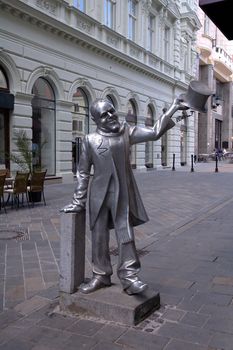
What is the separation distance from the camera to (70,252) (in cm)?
386

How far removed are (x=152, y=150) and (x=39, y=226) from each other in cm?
1931

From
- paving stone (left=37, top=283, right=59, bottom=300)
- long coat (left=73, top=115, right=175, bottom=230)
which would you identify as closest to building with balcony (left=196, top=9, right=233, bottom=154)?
paving stone (left=37, top=283, right=59, bottom=300)

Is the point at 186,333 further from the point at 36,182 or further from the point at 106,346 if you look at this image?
the point at 36,182

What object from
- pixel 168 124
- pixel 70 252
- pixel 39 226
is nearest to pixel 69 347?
pixel 70 252

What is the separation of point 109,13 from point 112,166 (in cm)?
1850

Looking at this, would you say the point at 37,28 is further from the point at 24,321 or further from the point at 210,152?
the point at 210,152

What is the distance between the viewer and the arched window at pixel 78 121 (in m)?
18.4

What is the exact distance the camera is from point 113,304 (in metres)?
3.65

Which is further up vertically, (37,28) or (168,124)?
(37,28)

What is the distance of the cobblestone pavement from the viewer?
335cm

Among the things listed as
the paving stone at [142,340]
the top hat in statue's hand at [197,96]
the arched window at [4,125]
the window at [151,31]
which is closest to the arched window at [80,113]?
the arched window at [4,125]

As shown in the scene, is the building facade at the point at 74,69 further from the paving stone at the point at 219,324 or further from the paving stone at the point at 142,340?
the paving stone at the point at 142,340

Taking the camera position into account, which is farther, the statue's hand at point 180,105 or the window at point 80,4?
the window at point 80,4

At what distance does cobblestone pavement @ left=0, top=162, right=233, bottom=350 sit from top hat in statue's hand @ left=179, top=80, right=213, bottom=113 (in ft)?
5.92
